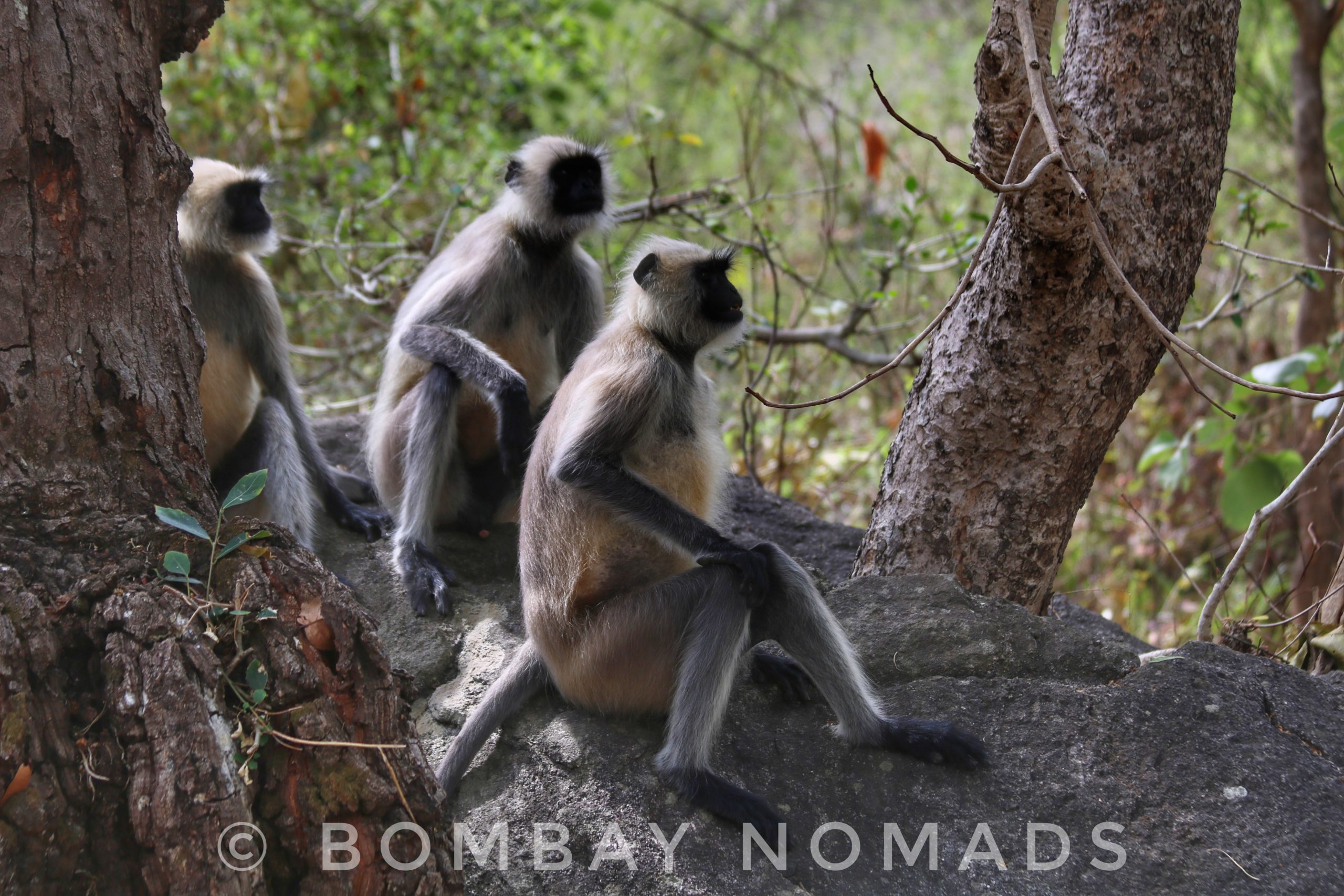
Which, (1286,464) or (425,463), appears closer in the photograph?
(425,463)

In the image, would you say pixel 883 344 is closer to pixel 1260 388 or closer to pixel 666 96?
pixel 666 96

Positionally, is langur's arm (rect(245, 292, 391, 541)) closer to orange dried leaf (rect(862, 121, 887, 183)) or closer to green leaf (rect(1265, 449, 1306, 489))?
green leaf (rect(1265, 449, 1306, 489))

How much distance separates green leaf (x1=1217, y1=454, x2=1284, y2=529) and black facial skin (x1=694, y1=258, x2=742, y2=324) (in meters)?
2.68

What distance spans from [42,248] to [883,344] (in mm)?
5325

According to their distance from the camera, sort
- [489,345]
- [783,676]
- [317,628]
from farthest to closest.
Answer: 1. [489,345]
2. [783,676]
3. [317,628]

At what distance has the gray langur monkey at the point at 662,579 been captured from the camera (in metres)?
2.50

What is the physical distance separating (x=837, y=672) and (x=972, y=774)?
1.27 feet

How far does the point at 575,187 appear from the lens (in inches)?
166

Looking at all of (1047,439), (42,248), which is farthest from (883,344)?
(42,248)

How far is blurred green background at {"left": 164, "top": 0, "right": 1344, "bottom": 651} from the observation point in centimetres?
581

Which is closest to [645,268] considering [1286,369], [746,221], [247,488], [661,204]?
[247,488]

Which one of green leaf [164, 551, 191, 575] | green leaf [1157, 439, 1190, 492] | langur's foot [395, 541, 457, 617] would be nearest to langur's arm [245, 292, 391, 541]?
langur's foot [395, 541, 457, 617]

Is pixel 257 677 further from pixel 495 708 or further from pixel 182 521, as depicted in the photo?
pixel 495 708

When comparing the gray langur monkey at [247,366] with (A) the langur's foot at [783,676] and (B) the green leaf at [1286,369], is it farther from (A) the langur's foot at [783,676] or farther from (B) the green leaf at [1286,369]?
(B) the green leaf at [1286,369]
